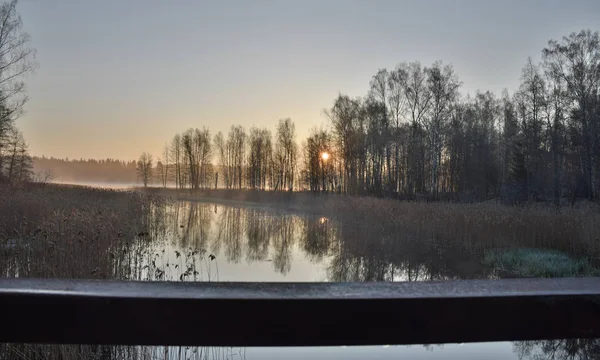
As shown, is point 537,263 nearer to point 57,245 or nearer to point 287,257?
point 287,257

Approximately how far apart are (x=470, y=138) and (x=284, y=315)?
34.8 m

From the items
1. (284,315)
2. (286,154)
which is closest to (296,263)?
(284,315)

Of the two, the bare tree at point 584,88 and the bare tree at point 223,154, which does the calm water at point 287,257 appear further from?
the bare tree at point 223,154

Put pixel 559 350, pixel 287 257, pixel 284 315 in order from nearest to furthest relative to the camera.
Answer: pixel 284 315
pixel 559 350
pixel 287 257

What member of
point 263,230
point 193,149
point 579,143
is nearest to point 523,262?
point 263,230

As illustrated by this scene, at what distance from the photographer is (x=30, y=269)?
203 inches

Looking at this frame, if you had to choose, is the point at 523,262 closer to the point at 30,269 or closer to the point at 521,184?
the point at 30,269

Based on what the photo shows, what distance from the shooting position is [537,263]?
→ 348 inches

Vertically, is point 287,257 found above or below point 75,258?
below

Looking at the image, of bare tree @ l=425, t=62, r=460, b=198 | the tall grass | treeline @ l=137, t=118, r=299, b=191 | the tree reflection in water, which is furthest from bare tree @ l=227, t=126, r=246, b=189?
the tree reflection in water

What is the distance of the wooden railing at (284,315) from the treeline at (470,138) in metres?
24.7

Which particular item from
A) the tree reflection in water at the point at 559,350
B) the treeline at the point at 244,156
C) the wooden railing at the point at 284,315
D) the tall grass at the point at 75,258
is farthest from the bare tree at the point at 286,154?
the wooden railing at the point at 284,315

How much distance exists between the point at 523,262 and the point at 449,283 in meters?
9.67

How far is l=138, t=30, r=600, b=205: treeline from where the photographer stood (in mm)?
22797
